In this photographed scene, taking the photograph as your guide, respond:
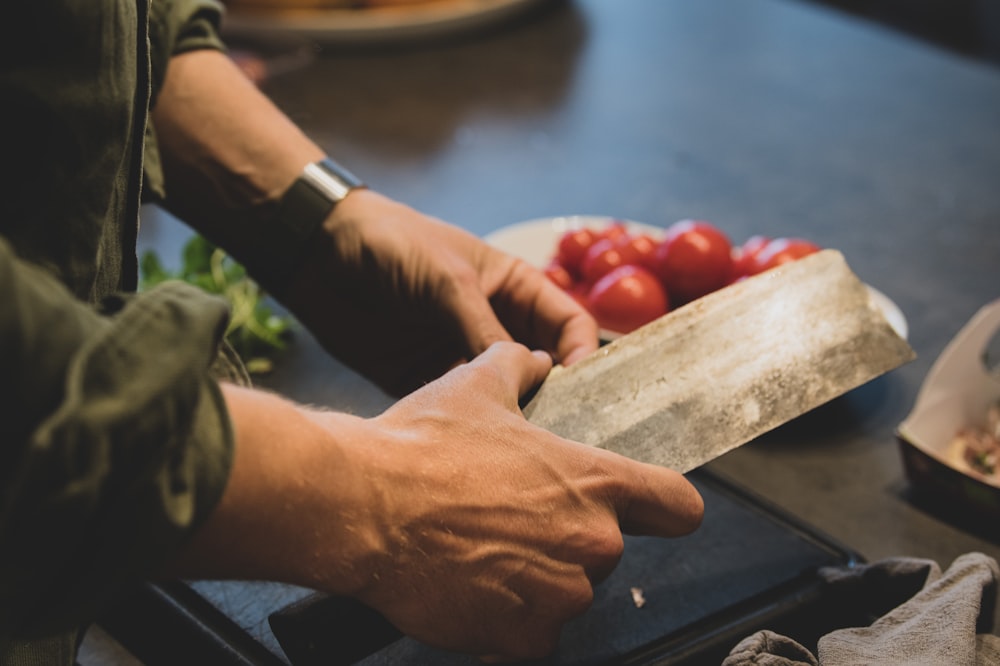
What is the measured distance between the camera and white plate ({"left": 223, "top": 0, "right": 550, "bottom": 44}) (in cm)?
189

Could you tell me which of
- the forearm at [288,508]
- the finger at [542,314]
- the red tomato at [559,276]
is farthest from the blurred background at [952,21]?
the forearm at [288,508]

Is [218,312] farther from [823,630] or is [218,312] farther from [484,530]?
[823,630]

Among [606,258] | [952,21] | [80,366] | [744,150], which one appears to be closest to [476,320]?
[606,258]

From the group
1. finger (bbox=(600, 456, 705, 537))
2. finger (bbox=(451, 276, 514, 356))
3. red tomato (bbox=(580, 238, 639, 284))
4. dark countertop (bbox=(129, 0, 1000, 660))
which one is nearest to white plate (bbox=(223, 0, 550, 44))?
dark countertop (bbox=(129, 0, 1000, 660))

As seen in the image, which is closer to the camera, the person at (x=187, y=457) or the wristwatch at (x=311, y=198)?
the person at (x=187, y=457)

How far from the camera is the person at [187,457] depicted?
1.48 feet

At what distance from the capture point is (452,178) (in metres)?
1.53

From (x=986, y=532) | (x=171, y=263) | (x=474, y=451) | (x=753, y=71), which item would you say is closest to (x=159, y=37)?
(x=171, y=263)

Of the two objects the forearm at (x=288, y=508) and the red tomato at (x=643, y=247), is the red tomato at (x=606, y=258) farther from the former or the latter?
the forearm at (x=288, y=508)

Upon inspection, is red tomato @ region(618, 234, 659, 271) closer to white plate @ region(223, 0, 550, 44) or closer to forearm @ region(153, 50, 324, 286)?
forearm @ region(153, 50, 324, 286)

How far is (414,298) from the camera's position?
95 cm

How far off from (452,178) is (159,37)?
643mm

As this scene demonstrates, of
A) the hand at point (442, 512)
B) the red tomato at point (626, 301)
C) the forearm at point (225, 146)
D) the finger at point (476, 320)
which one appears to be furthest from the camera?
the red tomato at point (626, 301)

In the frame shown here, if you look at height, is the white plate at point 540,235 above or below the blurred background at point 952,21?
below
